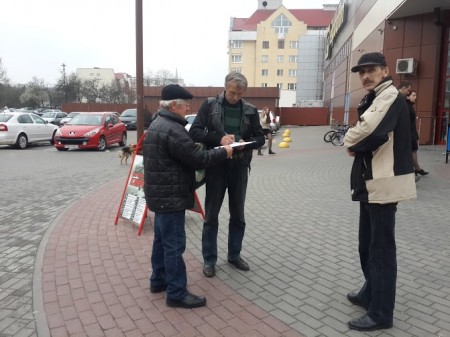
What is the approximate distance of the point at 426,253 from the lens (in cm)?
489

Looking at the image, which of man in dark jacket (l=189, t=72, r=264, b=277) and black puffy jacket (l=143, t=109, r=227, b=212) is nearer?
black puffy jacket (l=143, t=109, r=227, b=212)

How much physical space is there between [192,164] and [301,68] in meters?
62.8

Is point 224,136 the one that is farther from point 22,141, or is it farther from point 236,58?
point 236,58

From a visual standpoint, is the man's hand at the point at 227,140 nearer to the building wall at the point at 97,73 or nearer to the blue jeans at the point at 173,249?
the blue jeans at the point at 173,249

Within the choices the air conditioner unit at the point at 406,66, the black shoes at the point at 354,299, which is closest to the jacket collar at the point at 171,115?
the black shoes at the point at 354,299

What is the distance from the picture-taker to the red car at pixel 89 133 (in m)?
16.4

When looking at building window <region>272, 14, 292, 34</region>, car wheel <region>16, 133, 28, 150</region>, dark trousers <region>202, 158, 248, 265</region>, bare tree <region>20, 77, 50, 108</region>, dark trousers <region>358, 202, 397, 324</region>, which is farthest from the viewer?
building window <region>272, 14, 292, 34</region>

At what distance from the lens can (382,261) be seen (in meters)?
3.19

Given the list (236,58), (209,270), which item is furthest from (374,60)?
(236,58)

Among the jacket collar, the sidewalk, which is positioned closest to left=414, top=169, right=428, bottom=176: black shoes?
the sidewalk

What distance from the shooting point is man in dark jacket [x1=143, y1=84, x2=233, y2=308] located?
3420 mm

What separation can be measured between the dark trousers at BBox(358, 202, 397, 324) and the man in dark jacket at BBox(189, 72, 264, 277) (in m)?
1.35

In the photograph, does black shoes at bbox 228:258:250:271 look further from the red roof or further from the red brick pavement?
the red roof

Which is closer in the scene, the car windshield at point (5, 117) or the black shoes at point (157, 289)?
the black shoes at point (157, 289)
